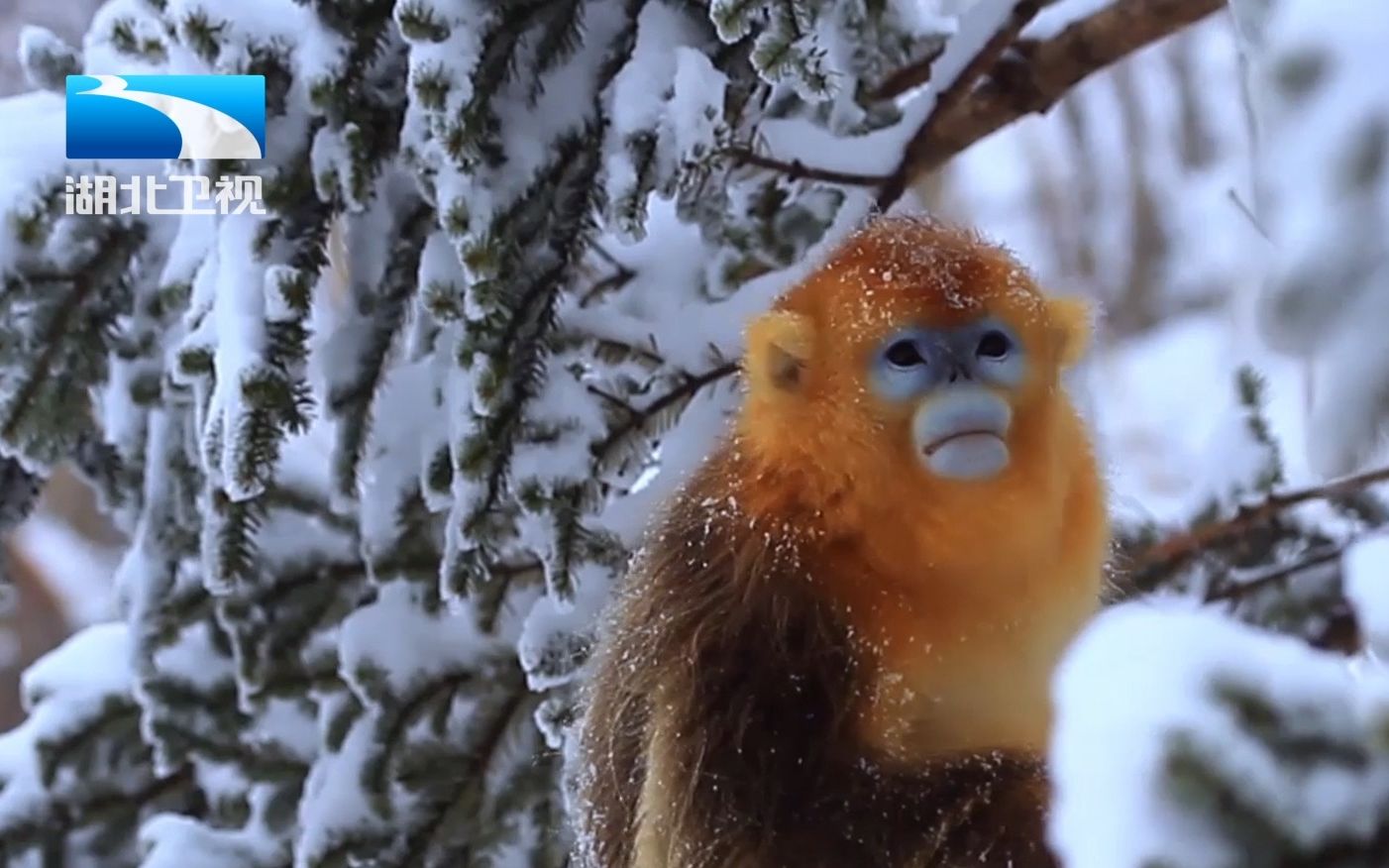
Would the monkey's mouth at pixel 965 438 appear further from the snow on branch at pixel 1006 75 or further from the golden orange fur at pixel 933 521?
the snow on branch at pixel 1006 75

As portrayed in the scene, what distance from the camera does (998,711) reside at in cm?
61

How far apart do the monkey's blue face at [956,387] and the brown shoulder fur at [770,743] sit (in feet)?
0.20

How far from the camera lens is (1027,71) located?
1189 millimetres

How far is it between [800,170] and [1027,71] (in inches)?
9.3

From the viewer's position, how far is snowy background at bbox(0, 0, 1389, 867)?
0.96ft

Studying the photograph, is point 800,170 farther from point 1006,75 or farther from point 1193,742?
point 1193,742

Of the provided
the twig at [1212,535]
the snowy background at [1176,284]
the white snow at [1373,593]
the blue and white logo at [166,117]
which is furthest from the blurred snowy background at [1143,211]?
the white snow at [1373,593]

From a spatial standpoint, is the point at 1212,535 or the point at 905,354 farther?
the point at 1212,535

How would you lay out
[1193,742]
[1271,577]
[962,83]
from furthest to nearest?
1. [1271,577]
2. [962,83]
3. [1193,742]

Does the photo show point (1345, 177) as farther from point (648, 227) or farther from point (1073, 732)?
point (648, 227)

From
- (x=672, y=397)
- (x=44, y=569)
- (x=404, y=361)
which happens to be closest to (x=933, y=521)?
(x=672, y=397)

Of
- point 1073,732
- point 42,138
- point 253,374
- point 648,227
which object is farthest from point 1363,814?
point 42,138

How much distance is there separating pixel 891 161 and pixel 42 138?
0.61m

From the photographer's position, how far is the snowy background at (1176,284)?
0.96 ft
